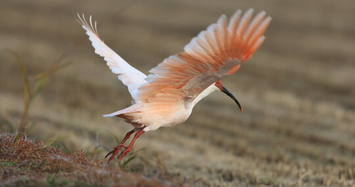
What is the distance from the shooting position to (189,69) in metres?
4.81

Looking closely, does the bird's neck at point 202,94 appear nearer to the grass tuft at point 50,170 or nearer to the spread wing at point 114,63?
the spread wing at point 114,63

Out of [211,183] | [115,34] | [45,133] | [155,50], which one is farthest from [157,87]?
[115,34]

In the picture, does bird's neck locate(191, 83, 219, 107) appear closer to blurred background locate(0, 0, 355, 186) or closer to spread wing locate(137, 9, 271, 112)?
spread wing locate(137, 9, 271, 112)

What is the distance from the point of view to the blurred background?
26.7ft

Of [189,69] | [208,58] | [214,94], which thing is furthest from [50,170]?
[214,94]

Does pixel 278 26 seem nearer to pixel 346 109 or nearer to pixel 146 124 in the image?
pixel 346 109

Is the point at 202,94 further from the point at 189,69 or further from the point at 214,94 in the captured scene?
the point at 214,94

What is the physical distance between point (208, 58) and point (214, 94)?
7762 mm

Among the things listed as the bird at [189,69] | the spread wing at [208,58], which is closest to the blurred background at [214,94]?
the bird at [189,69]

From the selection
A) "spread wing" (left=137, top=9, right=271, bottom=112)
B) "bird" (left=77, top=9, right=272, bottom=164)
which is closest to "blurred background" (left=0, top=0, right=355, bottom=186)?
"bird" (left=77, top=9, right=272, bottom=164)

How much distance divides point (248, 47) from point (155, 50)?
1144 centimetres

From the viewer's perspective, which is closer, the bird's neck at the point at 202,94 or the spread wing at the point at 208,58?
the spread wing at the point at 208,58

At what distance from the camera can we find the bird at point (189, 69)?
4.37 metres

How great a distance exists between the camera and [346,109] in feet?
36.4
